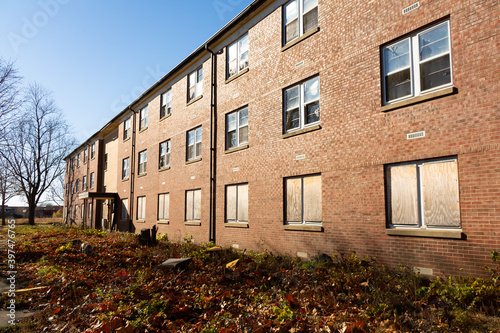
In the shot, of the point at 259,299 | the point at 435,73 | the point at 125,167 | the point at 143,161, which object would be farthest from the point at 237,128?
the point at 125,167

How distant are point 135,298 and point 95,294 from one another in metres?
1.26

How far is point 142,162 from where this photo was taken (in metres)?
26.7

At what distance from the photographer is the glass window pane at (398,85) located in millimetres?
9613

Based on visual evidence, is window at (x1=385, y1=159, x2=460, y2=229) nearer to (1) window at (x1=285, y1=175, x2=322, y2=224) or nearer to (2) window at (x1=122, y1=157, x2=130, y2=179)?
(1) window at (x1=285, y1=175, x2=322, y2=224)

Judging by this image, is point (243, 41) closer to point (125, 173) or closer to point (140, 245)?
point (140, 245)

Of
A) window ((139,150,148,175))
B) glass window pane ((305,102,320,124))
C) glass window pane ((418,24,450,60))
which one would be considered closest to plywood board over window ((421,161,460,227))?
glass window pane ((418,24,450,60))

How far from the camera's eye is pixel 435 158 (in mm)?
8781

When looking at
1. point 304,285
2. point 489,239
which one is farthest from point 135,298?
point 489,239

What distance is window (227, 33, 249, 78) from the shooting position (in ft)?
53.9

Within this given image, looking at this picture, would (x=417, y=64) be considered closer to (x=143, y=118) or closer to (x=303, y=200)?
(x=303, y=200)

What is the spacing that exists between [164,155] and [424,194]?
17.7 metres

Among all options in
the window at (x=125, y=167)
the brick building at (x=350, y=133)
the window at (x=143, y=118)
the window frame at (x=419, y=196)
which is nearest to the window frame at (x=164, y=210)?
the brick building at (x=350, y=133)

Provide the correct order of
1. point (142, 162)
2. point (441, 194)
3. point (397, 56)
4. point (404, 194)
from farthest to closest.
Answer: point (142, 162)
point (397, 56)
point (404, 194)
point (441, 194)

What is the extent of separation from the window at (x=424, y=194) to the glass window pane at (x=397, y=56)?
9.34ft
